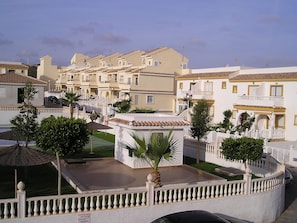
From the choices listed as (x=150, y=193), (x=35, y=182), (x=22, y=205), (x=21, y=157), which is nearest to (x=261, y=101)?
(x=35, y=182)

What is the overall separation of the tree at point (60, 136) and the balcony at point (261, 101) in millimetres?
21889

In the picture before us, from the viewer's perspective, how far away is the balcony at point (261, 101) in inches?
1160

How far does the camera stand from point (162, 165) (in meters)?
16.7

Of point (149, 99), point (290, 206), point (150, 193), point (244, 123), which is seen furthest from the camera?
point (149, 99)

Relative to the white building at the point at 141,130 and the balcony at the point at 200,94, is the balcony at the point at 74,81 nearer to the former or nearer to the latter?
the balcony at the point at 200,94

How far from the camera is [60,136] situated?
1095 centimetres

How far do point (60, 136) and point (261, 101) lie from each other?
2311 cm

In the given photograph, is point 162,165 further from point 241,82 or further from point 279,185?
point 241,82

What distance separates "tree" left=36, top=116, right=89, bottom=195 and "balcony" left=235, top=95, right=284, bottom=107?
21.9 metres

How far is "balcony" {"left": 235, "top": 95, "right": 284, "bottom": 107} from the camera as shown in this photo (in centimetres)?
2947

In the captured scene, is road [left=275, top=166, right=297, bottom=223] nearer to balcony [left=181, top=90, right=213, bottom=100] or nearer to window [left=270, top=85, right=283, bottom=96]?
window [left=270, top=85, right=283, bottom=96]

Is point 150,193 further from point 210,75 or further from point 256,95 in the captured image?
point 210,75

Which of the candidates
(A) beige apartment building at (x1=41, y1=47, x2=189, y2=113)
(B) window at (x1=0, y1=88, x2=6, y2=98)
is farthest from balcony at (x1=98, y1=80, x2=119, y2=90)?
(B) window at (x1=0, y1=88, x2=6, y2=98)

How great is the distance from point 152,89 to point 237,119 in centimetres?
1583
